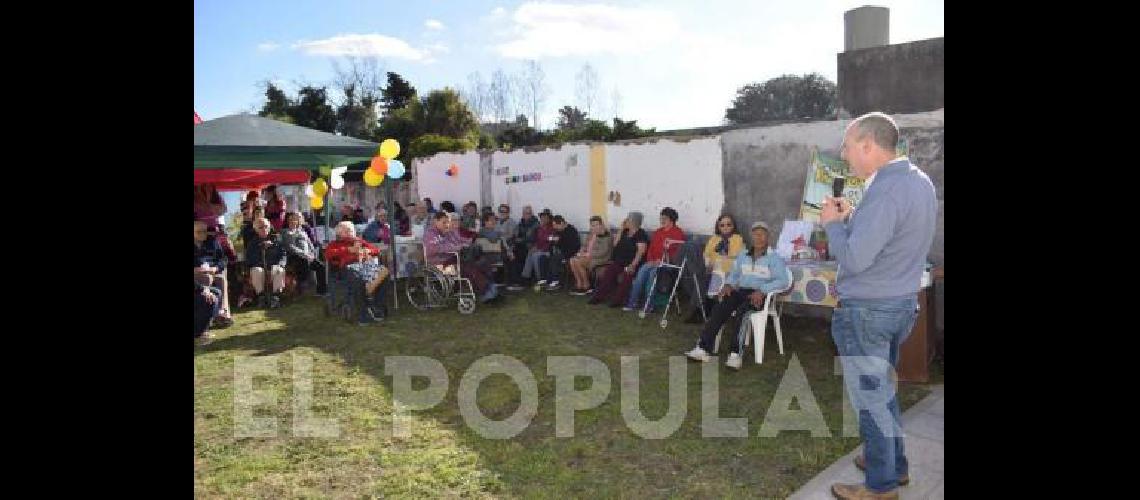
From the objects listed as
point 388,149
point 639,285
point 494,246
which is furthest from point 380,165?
point 639,285

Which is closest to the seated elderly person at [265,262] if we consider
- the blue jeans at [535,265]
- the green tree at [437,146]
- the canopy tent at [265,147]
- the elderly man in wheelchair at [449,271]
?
→ the canopy tent at [265,147]

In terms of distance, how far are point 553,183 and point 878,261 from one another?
8.73 meters

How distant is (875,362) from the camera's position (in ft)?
9.43

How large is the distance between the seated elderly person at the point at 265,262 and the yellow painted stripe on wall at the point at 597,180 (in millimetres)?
4323

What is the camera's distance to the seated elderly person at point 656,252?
8.25 metres

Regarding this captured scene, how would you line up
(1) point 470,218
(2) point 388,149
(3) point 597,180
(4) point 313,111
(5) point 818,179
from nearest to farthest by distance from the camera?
(5) point 818,179, (2) point 388,149, (3) point 597,180, (1) point 470,218, (4) point 313,111

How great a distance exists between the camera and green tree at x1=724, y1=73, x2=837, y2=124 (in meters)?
40.3

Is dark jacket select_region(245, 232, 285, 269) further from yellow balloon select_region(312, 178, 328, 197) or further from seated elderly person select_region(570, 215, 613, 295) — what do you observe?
seated elderly person select_region(570, 215, 613, 295)

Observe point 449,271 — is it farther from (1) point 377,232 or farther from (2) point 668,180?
(2) point 668,180

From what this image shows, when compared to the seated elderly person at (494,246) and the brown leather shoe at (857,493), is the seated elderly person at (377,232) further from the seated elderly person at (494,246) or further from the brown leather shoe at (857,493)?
the brown leather shoe at (857,493)
